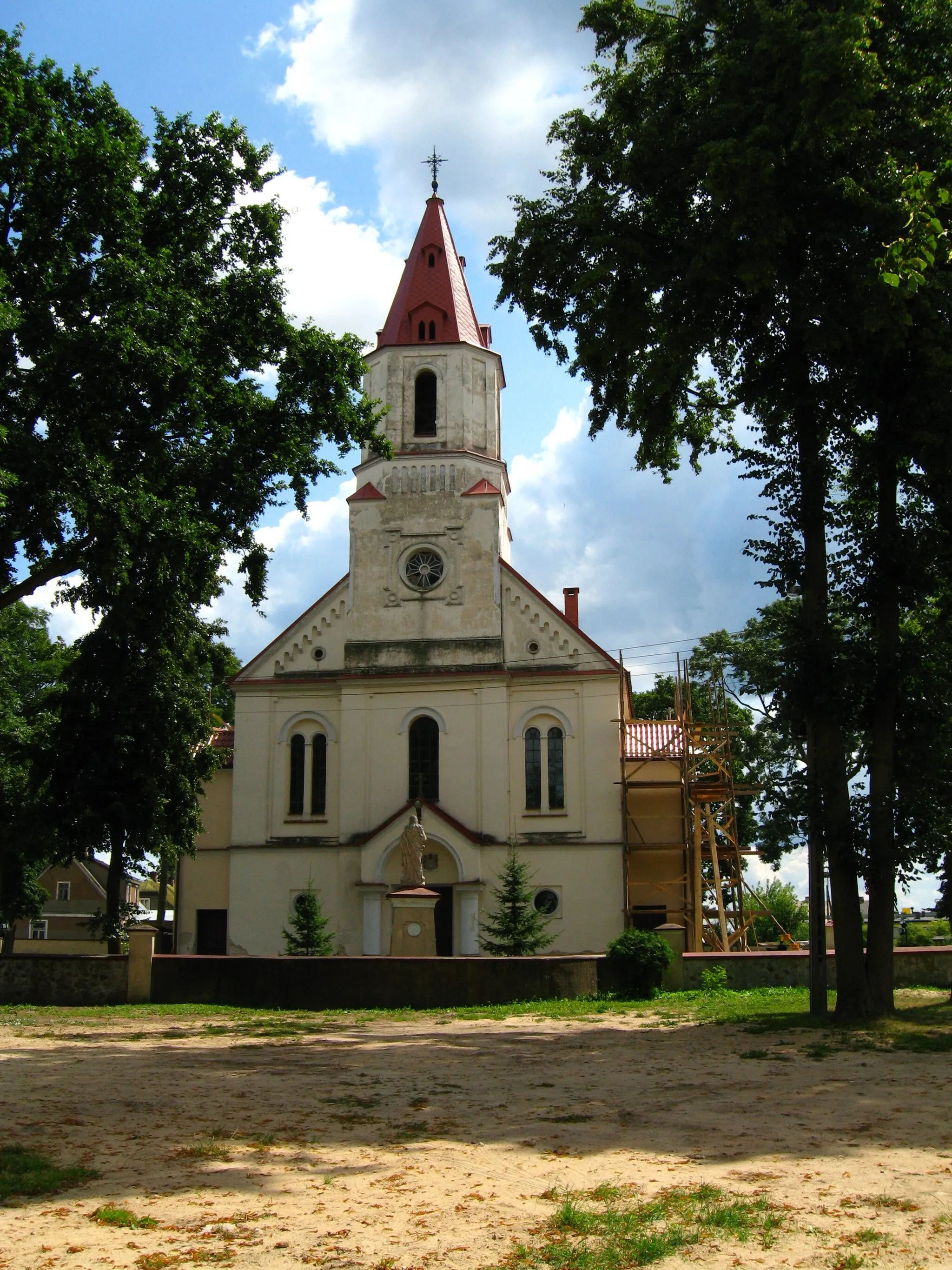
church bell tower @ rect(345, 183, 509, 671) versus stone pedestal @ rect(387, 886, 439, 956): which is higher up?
church bell tower @ rect(345, 183, 509, 671)

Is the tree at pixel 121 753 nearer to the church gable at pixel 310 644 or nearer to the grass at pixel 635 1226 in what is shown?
the church gable at pixel 310 644

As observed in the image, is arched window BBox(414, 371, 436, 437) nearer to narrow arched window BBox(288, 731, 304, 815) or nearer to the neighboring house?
narrow arched window BBox(288, 731, 304, 815)

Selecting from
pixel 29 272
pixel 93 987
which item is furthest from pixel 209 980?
pixel 29 272

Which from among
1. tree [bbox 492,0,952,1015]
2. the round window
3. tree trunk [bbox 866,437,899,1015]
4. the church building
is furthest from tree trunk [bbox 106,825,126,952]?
tree trunk [bbox 866,437,899,1015]

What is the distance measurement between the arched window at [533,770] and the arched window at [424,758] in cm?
255

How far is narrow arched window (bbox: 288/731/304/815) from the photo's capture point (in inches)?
1384

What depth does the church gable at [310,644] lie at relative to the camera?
35812 millimetres

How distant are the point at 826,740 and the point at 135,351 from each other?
459 inches

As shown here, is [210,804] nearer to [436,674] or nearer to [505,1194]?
[436,674]

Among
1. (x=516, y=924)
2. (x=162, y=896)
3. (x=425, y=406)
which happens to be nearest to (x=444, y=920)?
(x=516, y=924)

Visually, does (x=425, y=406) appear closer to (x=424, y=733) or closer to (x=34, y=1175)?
(x=424, y=733)

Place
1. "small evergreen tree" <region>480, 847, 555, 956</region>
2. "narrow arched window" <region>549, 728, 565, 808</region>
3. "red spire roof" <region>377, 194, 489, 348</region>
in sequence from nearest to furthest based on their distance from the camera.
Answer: "small evergreen tree" <region>480, 847, 555, 956</region> → "narrow arched window" <region>549, 728, 565, 808</region> → "red spire roof" <region>377, 194, 489, 348</region>

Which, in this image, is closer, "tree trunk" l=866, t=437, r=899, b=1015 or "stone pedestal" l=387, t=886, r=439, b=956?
"tree trunk" l=866, t=437, r=899, b=1015

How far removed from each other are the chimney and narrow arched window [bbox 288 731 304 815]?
30.5 ft
